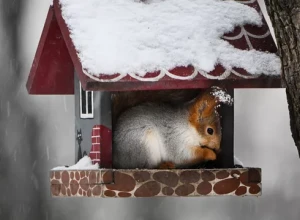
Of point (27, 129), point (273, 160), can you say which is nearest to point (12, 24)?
point (27, 129)

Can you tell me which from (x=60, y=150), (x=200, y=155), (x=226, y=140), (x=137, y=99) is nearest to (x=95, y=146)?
(x=137, y=99)

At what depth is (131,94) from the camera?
4.33 meters

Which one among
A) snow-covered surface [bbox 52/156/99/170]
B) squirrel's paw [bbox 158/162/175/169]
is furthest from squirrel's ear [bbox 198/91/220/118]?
snow-covered surface [bbox 52/156/99/170]

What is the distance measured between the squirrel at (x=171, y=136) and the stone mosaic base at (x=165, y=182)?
12cm

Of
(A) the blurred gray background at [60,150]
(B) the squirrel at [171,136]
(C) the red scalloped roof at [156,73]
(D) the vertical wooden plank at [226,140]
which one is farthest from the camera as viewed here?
(A) the blurred gray background at [60,150]

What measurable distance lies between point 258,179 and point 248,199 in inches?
215

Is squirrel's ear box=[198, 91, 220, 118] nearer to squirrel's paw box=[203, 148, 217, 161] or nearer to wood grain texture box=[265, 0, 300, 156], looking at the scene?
squirrel's paw box=[203, 148, 217, 161]

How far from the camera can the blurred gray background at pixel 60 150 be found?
8.21 metres

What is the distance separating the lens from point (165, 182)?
4105 mm

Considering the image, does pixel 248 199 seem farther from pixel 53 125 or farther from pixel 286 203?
pixel 53 125

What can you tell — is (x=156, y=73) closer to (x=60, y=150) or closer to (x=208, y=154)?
(x=208, y=154)

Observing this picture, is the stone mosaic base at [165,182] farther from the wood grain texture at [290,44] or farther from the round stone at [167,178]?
the wood grain texture at [290,44]

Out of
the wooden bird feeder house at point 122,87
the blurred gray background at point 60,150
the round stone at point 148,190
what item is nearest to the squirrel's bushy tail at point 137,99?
the wooden bird feeder house at point 122,87

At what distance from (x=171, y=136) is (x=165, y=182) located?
0.22 meters
